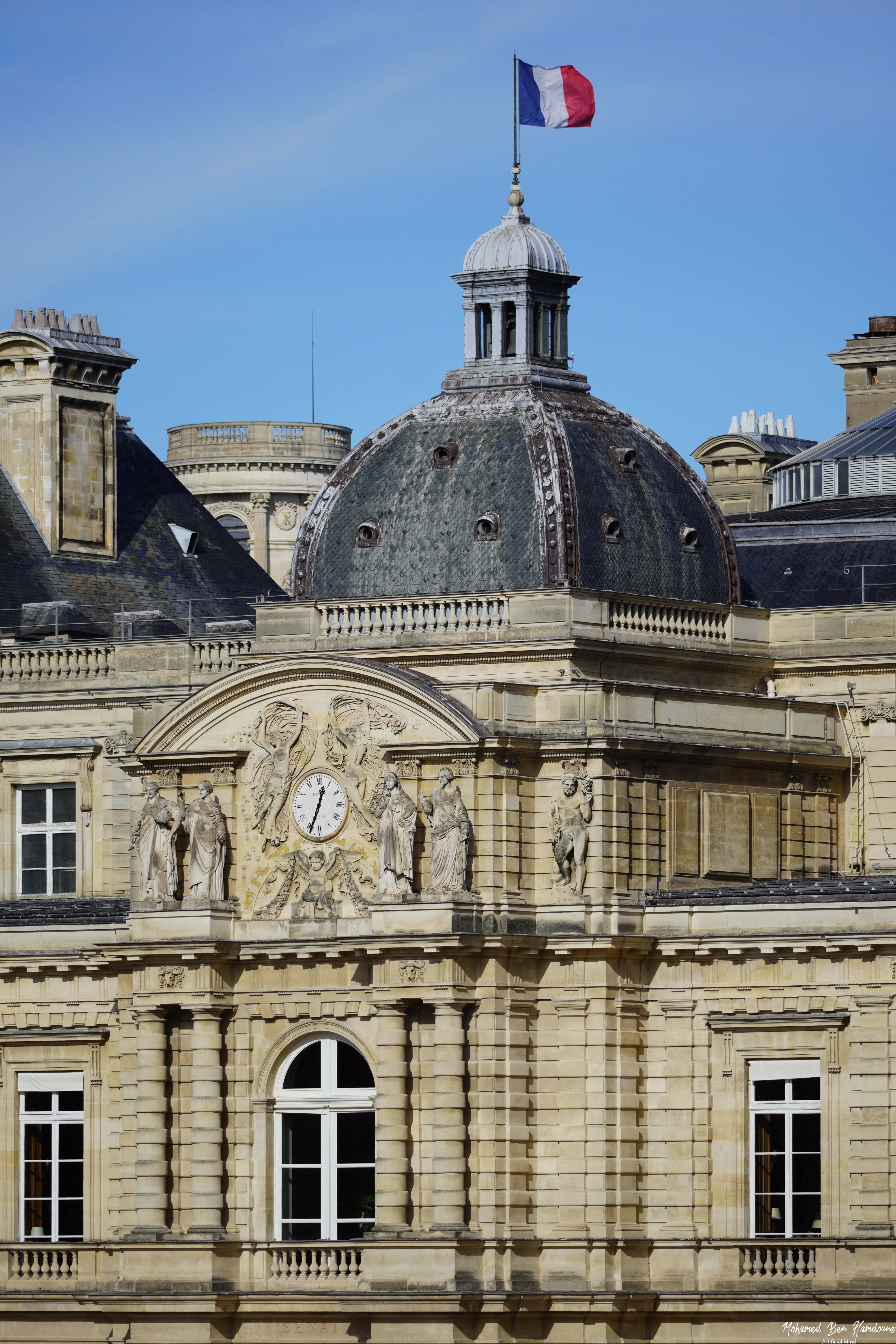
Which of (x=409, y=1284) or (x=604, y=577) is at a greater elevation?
(x=604, y=577)

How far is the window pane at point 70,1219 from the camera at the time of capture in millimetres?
71750

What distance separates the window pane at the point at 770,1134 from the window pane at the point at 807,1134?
0.96 feet

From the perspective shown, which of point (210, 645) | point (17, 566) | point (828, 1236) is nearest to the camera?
point (828, 1236)

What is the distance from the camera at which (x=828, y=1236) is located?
65188mm

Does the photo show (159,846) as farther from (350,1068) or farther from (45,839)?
(45,839)

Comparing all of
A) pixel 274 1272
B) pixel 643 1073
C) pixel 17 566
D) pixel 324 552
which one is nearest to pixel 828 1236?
pixel 643 1073

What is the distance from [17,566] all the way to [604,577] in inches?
662

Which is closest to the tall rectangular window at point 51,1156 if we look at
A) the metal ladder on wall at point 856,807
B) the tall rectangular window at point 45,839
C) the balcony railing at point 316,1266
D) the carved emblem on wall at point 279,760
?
the balcony railing at point 316,1266

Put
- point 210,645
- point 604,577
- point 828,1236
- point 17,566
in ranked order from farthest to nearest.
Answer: point 17,566 < point 210,645 < point 604,577 < point 828,1236

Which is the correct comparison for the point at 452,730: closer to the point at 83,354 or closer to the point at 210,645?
the point at 210,645

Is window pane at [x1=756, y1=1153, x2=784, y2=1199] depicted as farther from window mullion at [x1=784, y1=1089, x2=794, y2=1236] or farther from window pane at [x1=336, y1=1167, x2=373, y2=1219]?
window pane at [x1=336, y1=1167, x2=373, y2=1219]

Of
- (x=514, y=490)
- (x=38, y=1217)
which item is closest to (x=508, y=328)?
(x=514, y=490)

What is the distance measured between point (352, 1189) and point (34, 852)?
11890 millimetres

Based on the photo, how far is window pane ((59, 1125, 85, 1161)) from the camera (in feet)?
236
